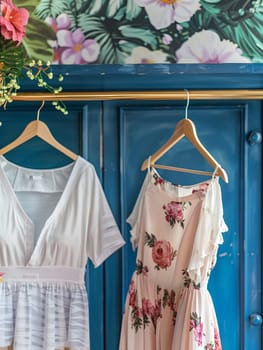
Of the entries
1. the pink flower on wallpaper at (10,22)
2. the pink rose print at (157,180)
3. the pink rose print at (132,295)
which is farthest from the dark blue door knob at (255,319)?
the pink flower on wallpaper at (10,22)

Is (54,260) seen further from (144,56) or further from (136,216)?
(144,56)

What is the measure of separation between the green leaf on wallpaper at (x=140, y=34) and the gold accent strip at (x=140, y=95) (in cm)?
21

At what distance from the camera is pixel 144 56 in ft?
4.86

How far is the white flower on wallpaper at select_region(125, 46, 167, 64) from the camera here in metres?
1.48

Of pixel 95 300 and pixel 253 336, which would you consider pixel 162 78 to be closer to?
pixel 95 300

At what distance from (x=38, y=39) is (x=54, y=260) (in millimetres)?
622

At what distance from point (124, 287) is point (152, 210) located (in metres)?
0.26

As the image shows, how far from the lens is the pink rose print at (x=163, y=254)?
132 centimetres

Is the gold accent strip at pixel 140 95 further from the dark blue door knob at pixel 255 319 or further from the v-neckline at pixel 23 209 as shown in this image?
the dark blue door knob at pixel 255 319

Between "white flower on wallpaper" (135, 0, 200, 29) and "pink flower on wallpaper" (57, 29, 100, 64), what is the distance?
0.58 ft

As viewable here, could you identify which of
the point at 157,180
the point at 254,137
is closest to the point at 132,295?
the point at 157,180

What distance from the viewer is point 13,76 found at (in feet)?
3.75

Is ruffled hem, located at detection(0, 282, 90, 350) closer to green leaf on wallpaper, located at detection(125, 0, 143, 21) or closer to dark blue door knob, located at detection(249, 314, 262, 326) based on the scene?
dark blue door knob, located at detection(249, 314, 262, 326)

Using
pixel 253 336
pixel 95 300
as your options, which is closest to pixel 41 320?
pixel 95 300
